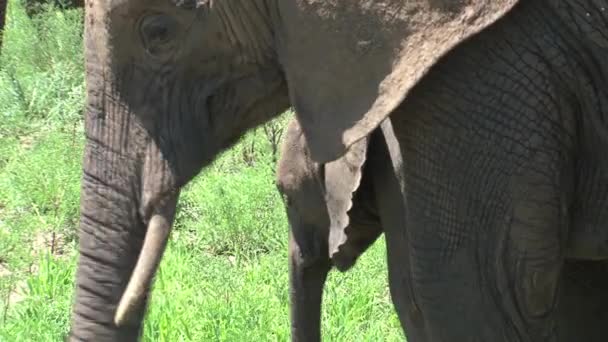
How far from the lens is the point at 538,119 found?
6.01ft

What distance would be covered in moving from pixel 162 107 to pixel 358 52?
323 mm

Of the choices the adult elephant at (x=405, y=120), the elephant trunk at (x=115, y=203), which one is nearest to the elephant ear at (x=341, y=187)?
the adult elephant at (x=405, y=120)

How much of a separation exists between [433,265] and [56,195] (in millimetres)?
2676

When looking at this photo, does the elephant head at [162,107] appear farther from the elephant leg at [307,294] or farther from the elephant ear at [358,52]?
the elephant leg at [307,294]

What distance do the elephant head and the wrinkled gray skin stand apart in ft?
0.84

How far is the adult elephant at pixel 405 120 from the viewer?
1823 millimetres

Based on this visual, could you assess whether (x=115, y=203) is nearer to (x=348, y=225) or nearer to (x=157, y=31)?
(x=157, y=31)

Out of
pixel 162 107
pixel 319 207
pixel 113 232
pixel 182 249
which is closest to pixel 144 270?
pixel 113 232

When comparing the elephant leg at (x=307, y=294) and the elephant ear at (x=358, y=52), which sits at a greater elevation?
the elephant ear at (x=358, y=52)

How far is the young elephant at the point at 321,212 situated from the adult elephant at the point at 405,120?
287mm

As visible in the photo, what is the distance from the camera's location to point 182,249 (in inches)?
159

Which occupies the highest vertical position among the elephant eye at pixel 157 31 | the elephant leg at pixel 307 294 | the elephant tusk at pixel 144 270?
the elephant eye at pixel 157 31

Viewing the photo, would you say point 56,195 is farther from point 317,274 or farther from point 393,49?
point 393,49

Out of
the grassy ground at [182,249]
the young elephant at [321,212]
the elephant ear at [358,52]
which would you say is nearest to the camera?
the elephant ear at [358,52]
